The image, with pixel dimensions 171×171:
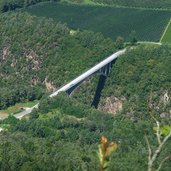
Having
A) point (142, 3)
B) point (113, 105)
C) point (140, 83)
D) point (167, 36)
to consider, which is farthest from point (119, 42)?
point (142, 3)

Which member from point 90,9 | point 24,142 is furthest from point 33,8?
point 24,142

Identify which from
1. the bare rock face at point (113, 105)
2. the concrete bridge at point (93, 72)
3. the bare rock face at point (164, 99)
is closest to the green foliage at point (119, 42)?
the concrete bridge at point (93, 72)

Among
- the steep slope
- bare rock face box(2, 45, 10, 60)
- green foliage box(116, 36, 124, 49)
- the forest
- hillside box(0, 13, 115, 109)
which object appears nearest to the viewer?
the forest

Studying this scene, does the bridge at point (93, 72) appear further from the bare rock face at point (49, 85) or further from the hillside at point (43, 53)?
the bare rock face at point (49, 85)

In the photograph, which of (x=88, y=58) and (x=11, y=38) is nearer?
A: (x=88, y=58)

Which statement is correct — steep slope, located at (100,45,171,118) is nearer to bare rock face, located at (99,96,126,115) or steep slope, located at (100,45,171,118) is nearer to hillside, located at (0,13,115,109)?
bare rock face, located at (99,96,126,115)

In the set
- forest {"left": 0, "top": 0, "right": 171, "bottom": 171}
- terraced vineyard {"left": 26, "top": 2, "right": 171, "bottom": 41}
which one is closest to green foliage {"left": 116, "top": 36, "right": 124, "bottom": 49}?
forest {"left": 0, "top": 0, "right": 171, "bottom": 171}

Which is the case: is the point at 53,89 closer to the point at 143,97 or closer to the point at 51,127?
the point at 143,97
